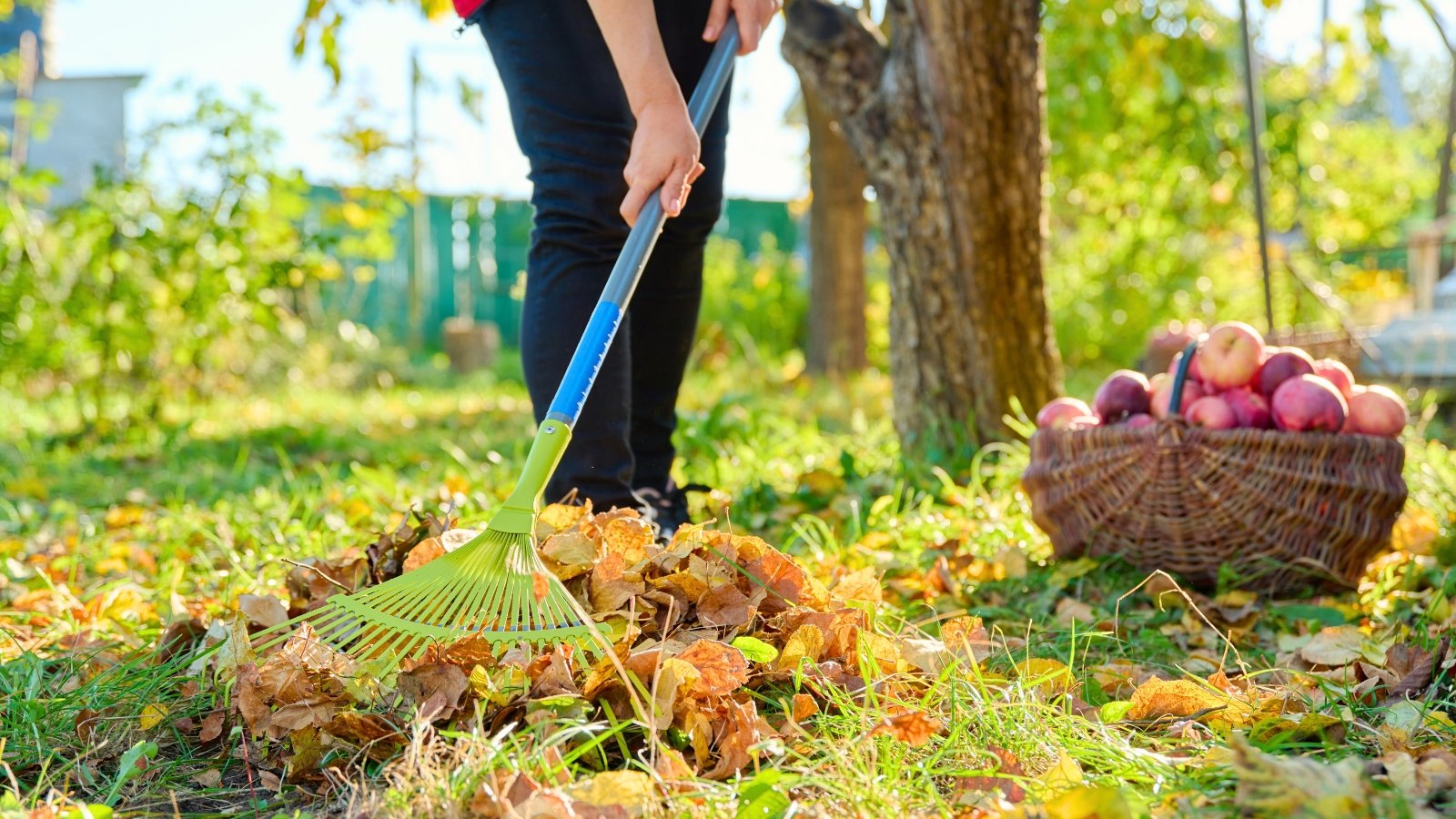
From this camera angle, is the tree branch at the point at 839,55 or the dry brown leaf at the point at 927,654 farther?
the tree branch at the point at 839,55

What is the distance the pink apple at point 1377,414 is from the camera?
80.7 inches

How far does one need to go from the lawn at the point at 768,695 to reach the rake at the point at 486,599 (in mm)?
35

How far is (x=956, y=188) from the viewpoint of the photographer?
2975 mm

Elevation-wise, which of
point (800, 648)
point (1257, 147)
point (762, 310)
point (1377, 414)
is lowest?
point (800, 648)

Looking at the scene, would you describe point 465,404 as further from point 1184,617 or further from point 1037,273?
point 1184,617

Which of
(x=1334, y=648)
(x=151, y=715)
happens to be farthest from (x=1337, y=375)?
(x=151, y=715)

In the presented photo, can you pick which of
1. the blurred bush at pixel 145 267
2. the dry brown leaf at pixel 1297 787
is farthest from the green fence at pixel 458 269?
the dry brown leaf at pixel 1297 787

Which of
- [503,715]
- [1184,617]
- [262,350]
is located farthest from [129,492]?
[262,350]

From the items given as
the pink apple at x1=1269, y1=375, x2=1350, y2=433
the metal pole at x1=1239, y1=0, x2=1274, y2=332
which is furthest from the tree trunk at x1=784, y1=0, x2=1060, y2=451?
the pink apple at x1=1269, y1=375, x2=1350, y2=433

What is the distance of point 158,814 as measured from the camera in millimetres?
1154

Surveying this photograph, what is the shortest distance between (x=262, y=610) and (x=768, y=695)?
70cm

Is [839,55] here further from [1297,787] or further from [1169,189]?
[1169,189]

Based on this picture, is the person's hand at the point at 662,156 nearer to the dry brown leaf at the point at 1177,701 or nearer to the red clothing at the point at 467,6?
the red clothing at the point at 467,6

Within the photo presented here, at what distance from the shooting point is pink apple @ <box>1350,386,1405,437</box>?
6.72 ft
